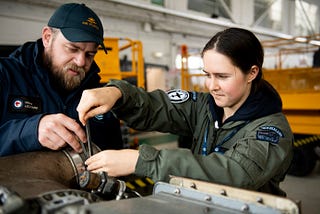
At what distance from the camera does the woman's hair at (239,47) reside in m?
1.10

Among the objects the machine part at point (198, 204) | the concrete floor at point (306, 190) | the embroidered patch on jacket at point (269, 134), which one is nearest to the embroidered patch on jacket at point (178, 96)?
the embroidered patch on jacket at point (269, 134)

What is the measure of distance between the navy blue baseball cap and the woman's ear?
0.76 m

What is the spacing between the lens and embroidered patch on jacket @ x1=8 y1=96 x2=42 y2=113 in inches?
51.6

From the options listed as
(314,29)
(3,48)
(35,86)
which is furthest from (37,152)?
(314,29)

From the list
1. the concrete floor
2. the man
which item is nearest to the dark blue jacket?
the man

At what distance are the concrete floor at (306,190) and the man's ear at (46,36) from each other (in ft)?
8.26

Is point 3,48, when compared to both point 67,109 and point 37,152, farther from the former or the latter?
point 37,152

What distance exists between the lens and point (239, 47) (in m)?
1.11

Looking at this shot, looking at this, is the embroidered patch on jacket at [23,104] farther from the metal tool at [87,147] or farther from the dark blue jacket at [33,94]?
the metal tool at [87,147]

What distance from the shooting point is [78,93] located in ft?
4.88

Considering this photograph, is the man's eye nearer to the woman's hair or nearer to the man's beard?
the man's beard

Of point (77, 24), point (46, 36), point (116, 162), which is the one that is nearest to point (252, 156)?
point (116, 162)

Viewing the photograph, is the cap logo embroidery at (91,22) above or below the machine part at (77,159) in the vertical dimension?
above

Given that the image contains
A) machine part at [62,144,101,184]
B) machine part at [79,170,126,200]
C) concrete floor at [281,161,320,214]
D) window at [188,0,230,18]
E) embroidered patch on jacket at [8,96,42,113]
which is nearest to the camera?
machine part at [79,170,126,200]
